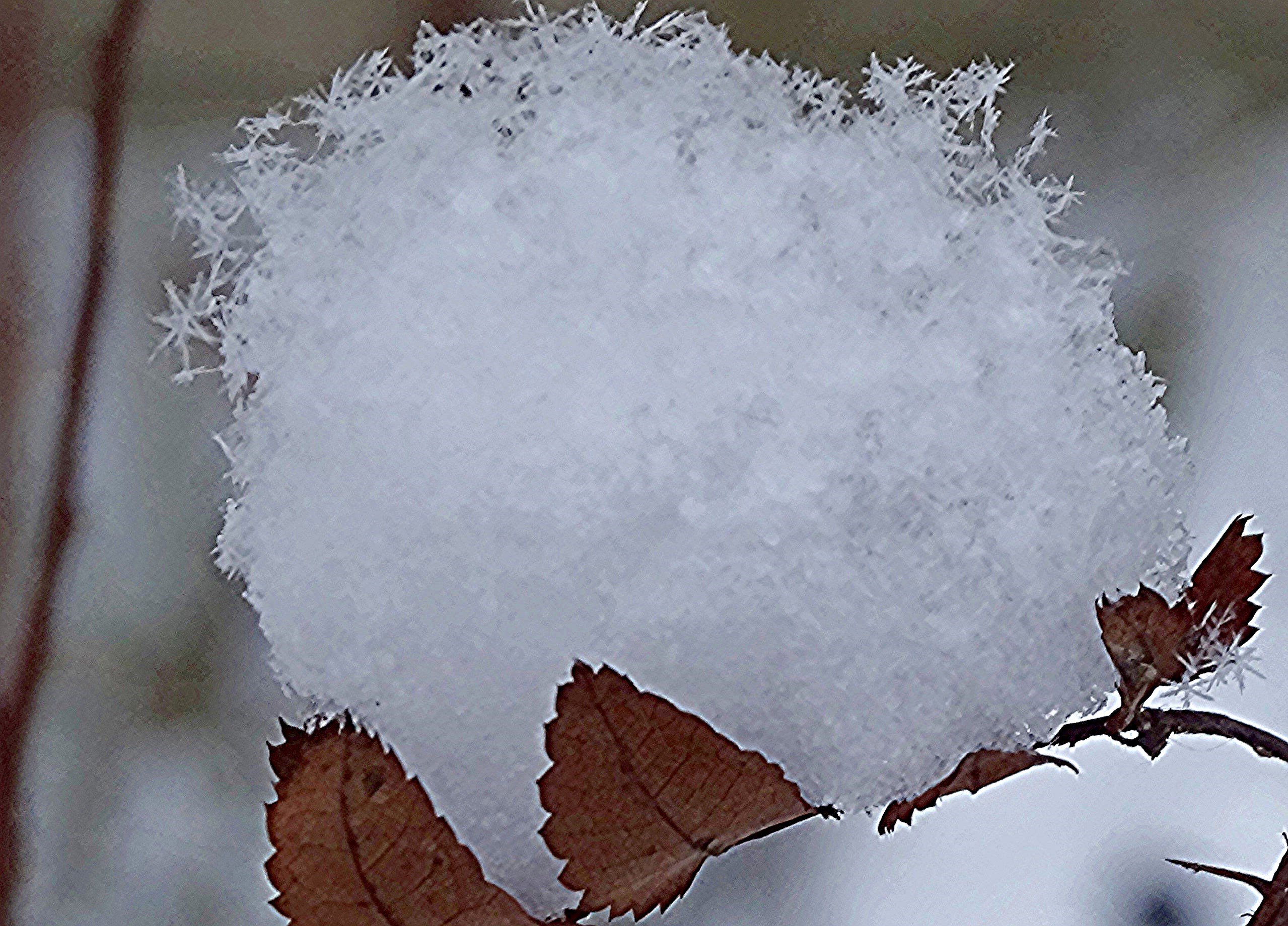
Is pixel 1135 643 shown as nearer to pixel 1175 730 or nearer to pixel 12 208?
pixel 1175 730

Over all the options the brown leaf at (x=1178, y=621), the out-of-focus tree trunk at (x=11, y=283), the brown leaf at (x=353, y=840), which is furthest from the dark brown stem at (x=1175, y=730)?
the out-of-focus tree trunk at (x=11, y=283)

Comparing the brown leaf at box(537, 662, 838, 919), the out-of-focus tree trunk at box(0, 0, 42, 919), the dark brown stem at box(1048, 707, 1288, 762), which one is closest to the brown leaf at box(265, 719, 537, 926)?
the brown leaf at box(537, 662, 838, 919)

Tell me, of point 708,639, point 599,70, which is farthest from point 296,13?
point 708,639

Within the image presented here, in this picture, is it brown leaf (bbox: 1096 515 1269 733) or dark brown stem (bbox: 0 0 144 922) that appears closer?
brown leaf (bbox: 1096 515 1269 733)

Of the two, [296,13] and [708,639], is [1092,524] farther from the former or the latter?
[296,13]

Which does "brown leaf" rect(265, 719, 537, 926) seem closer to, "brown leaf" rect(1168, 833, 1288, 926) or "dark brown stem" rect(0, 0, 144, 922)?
"brown leaf" rect(1168, 833, 1288, 926)

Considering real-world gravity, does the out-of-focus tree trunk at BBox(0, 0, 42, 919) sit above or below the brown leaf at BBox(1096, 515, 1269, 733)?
above

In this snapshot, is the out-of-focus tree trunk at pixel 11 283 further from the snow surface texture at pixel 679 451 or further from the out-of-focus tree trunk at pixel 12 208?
the snow surface texture at pixel 679 451
